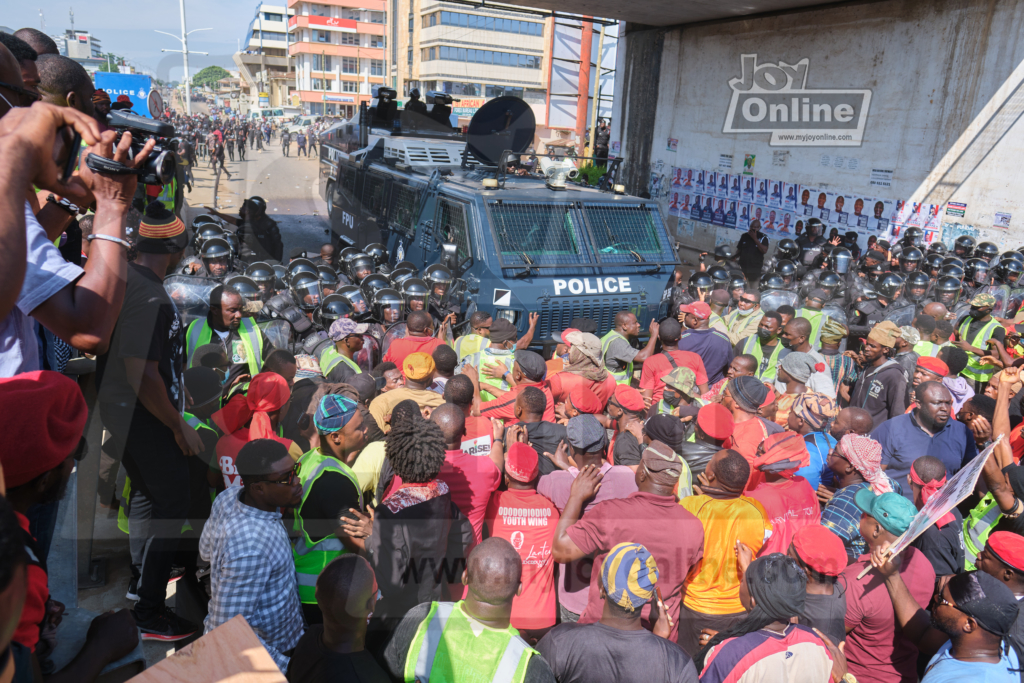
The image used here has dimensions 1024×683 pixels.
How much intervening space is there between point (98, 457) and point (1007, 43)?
15.9 metres

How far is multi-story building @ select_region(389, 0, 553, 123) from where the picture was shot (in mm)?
52531

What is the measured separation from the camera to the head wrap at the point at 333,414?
10.3 ft

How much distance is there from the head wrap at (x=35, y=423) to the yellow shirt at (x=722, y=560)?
8.94ft

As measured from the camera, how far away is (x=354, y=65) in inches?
2660

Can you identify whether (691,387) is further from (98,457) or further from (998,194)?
(998,194)

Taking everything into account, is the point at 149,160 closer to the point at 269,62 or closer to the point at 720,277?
the point at 720,277

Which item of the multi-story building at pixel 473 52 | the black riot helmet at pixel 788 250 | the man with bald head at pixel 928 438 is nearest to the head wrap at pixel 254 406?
the man with bald head at pixel 928 438

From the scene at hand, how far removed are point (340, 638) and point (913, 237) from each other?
44.5ft

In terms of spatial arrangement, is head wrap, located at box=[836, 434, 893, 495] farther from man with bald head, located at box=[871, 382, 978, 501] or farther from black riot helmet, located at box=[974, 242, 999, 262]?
black riot helmet, located at box=[974, 242, 999, 262]

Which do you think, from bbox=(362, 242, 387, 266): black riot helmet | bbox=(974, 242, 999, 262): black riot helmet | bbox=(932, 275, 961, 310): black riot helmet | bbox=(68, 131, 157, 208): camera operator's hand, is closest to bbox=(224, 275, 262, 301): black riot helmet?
bbox=(362, 242, 387, 266): black riot helmet

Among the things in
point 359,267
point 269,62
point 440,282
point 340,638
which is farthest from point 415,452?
point 269,62

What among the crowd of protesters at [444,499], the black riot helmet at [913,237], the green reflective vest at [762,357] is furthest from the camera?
the black riot helmet at [913,237]

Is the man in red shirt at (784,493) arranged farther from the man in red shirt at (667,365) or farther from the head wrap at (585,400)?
the man in red shirt at (667,365)

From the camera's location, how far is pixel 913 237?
12.3 meters
